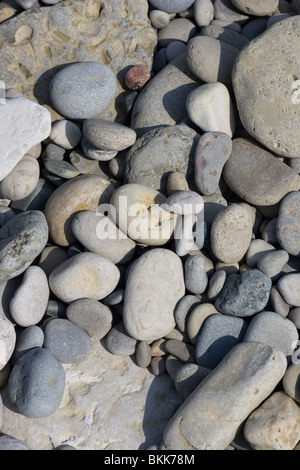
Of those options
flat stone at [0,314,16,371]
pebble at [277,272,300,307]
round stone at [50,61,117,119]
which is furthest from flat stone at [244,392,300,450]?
round stone at [50,61,117,119]

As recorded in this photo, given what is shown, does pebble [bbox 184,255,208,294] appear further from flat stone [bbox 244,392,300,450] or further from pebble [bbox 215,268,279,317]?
flat stone [bbox 244,392,300,450]

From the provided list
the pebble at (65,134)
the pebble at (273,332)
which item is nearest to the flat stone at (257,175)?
the pebble at (273,332)

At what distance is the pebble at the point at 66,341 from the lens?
3201 mm

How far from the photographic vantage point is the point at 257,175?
3613 mm

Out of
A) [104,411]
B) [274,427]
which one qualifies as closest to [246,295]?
[274,427]

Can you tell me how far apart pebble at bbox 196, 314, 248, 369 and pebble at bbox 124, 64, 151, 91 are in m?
1.93

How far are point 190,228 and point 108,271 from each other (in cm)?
60

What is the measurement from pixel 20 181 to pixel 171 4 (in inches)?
75.6

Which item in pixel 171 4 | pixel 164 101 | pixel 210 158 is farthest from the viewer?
pixel 171 4

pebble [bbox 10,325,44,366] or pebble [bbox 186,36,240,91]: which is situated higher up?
pebble [bbox 186,36,240,91]

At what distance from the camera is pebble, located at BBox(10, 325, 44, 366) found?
125 inches

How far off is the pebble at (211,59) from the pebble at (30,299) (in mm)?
1870

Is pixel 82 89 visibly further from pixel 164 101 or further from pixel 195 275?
pixel 195 275

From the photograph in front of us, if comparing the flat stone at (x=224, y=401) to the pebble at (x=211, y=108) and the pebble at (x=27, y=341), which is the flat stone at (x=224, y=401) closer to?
the pebble at (x=27, y=341)
